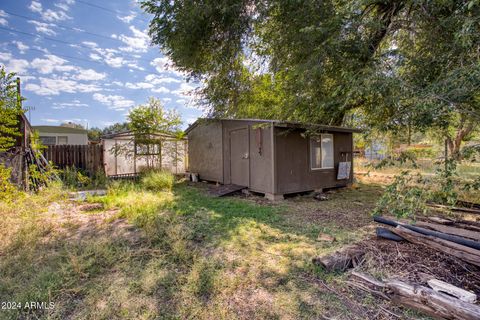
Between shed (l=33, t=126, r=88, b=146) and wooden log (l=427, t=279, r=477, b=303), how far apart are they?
72.1 ft

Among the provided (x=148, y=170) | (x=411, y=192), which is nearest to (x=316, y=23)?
(x=411, y=192)

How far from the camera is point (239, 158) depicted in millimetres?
7719

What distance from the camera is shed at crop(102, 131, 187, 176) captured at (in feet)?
32.6

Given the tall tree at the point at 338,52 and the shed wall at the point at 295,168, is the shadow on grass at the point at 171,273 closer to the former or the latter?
the tall tree at the point at 338,52

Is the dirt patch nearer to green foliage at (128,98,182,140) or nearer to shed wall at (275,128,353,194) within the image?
shed wall at (275,128,353,194)

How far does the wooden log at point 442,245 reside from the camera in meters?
2.27

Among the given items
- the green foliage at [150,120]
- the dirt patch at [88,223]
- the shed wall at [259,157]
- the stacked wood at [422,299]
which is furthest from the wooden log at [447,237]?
the green foliage at [150,120]

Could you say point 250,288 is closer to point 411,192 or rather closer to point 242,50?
point 411,192

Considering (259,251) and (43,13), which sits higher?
(43,13)

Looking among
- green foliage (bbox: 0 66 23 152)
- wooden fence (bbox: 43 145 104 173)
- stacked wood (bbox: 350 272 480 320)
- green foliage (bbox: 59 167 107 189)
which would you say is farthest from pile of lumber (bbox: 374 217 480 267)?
wooden fence (bbox: 43 145 104 173)

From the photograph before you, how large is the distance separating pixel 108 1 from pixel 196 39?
5965 millimetres

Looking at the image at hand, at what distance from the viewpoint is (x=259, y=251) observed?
10.2 ft

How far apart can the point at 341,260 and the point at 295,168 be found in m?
4.34

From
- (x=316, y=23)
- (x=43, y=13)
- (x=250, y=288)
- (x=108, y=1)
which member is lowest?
(x=250, y=288)
